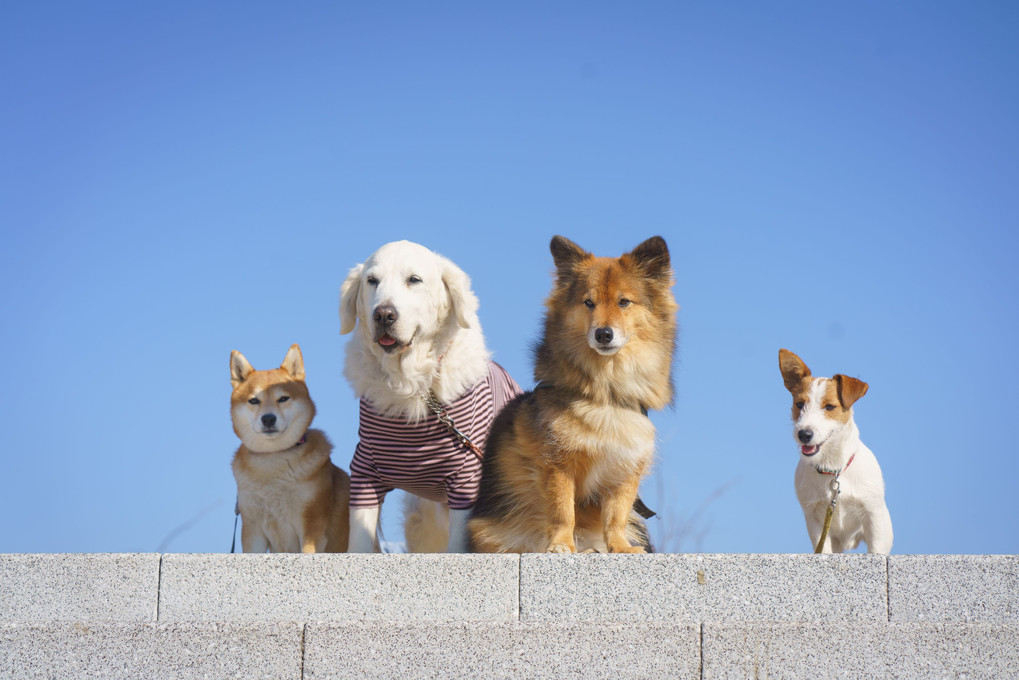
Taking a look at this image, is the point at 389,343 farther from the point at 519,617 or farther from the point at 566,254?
the point at 519,617

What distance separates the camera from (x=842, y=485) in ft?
19.6

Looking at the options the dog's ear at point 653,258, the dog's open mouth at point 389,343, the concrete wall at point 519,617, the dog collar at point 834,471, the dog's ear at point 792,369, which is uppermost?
the dog's ear at point 653,258

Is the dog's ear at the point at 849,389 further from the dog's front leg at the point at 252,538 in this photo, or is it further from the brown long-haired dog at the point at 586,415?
the dog's front leg at the point at 252,538

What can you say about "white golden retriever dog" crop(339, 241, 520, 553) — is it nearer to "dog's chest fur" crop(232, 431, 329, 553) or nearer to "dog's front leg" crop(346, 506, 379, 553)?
"dog's front leg" crop(346, 506, 379, 553)

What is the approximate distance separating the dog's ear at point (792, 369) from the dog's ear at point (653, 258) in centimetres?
193

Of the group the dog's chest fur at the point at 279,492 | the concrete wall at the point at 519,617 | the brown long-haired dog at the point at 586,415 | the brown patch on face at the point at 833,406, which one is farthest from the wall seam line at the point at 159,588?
the brown patch on face at the point at 833,406

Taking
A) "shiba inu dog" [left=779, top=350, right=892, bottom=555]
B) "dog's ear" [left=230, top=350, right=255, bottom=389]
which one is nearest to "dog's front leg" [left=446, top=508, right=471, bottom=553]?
"dog's ear" [left=230, top=350, right=255, bottom=389]

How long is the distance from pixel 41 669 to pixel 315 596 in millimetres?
1152

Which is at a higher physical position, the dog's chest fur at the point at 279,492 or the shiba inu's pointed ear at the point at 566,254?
the shiba inu's pointed ear at the point at 566,254

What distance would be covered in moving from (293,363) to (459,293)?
158 centimetres

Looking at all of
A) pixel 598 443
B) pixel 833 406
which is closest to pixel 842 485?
pixel 833 406

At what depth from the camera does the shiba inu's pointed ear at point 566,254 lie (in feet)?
16.1

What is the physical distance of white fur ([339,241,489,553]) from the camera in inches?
218

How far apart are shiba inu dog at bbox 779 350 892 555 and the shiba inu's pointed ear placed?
2212 mm
